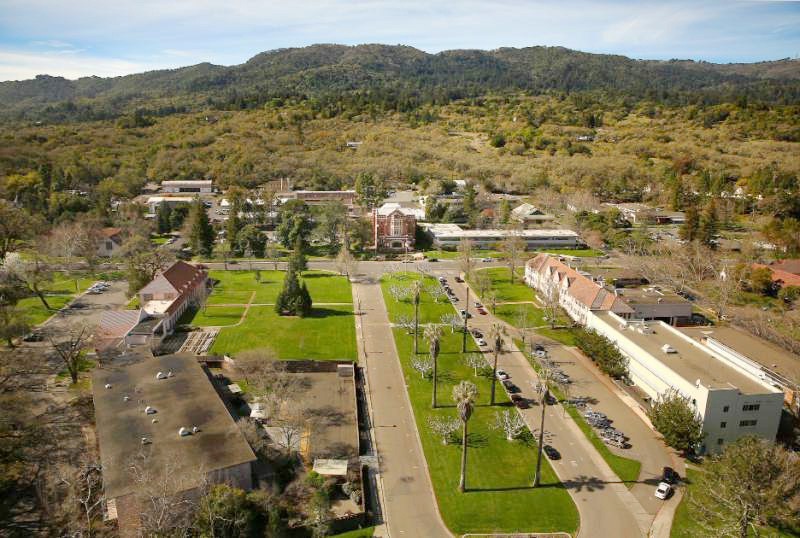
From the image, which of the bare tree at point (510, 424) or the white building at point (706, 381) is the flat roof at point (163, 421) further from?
the white building at point (706, 381)

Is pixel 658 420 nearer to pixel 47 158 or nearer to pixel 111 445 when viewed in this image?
pixel 111 445

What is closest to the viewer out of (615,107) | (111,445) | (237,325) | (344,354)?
(111,445)

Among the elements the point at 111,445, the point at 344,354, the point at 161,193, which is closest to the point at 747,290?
the point at 344,354

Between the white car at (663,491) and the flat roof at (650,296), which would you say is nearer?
Answer: the white car at (663,491)

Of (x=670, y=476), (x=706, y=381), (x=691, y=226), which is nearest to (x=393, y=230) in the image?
(x=691, y=226)

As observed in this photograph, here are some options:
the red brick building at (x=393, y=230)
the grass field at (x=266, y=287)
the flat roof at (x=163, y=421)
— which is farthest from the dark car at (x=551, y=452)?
the red brick building at (x=393, y=230)

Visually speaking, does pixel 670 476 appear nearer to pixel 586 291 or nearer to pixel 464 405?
pixel 464 405

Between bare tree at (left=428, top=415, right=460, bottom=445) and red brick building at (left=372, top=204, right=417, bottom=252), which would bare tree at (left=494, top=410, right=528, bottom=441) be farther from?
red brick building at (left=372, top=204, right=417, bottom=252)
